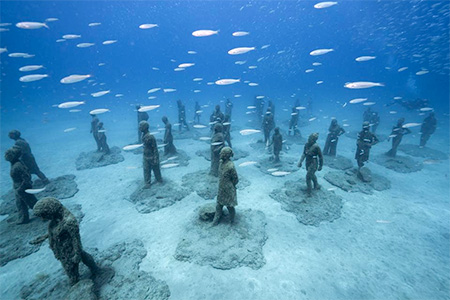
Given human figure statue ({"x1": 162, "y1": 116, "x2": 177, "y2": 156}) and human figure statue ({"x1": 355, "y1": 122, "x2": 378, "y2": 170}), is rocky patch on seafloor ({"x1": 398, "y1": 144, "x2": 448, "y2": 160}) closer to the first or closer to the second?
human figure statue ({"x1": 355, "y1": 122, "x2": 378, "y2": 170})

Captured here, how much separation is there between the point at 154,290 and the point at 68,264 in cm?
204

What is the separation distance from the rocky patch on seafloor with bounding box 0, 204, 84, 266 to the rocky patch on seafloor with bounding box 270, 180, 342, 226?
8.51 meters

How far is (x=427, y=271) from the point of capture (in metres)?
5.36

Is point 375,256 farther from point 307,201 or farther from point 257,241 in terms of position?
point 257,241

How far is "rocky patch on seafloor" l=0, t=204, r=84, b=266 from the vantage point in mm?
5961

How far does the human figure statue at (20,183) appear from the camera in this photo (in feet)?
22.4

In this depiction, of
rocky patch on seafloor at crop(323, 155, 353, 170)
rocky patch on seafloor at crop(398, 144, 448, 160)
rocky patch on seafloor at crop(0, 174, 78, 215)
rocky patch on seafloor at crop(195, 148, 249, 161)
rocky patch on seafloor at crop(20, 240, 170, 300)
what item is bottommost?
rocky patch on seafloor at crop(398, 144, 448, 160)

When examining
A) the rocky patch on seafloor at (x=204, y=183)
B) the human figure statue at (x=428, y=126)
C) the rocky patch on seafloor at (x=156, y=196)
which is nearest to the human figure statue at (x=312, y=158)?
the rocky patch on seafloor at (x=204, y=183)

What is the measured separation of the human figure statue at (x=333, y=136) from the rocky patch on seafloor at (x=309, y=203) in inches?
207

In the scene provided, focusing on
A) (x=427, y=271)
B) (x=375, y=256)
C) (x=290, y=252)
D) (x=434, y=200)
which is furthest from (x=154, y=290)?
(x=434, y=200)

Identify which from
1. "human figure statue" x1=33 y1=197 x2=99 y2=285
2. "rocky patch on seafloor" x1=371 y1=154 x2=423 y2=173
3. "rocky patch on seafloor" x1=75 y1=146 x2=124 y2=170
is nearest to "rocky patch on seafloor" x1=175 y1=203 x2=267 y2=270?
"human figure statue" x1=33 y1=197 x2=99 y2=285

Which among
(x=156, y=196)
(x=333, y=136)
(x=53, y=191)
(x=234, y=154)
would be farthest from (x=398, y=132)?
(x=53, y=191)

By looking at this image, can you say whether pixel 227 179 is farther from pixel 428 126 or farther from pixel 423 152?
pixel 428 126

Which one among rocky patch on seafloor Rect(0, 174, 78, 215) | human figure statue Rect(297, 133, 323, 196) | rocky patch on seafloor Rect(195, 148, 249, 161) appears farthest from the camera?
rocky patch on seafloor Rect(195, 148, 249, 161)
